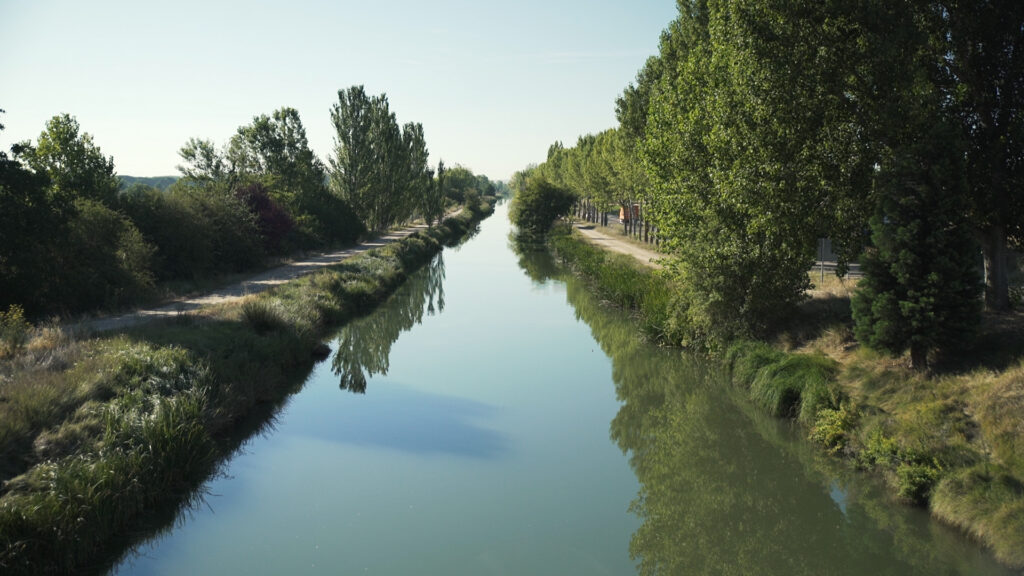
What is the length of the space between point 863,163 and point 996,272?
3.24m

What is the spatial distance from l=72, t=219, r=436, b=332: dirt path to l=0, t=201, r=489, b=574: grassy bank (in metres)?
2.21

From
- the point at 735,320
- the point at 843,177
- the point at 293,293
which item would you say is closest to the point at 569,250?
the point at 293,293

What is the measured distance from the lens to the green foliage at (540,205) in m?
55.8

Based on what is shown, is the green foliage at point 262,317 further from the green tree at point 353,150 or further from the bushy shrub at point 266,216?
Result: the green tree at point 353,150

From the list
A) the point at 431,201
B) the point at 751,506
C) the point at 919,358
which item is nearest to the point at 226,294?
the point at 751,506

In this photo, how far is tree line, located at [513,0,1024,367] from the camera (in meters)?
10.4

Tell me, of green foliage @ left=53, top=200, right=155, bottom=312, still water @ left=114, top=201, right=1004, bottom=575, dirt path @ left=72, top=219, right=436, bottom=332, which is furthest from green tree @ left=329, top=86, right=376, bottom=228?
→ still water @ left=114, top=201, right=1004, bottom=575

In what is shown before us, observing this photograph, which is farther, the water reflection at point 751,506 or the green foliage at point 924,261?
the green foliage at point 924,261

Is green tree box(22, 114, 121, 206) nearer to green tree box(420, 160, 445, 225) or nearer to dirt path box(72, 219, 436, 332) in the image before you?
dirt path box(72, 219, 436, 332)

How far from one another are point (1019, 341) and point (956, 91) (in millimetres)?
4600

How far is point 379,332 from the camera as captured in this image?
22.0m

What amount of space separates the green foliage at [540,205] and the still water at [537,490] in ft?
129

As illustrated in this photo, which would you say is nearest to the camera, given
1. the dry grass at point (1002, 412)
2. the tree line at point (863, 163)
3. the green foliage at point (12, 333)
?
the dry grass at point (1002, 412)

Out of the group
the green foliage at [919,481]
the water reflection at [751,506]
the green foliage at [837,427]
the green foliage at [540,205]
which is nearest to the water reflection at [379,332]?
the water reflection at [751,506]
